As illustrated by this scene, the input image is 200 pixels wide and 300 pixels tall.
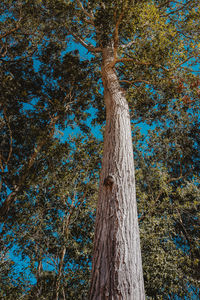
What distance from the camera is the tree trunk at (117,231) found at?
1449 mm

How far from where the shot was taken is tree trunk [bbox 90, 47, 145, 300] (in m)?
1.45

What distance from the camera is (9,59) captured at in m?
9.07

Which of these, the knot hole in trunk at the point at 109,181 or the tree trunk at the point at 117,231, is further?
the knot hole in trunk at the point at 109,181

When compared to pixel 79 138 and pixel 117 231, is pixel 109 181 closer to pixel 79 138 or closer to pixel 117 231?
pixel 117 231

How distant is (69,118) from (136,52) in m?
4.70

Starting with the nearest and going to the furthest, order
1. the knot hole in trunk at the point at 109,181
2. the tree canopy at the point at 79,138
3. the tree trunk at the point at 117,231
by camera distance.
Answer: the tree trunk at the point at 117,231, the knot hole in trunk at the point at 109,181, the tree canopy at the point at 79,138

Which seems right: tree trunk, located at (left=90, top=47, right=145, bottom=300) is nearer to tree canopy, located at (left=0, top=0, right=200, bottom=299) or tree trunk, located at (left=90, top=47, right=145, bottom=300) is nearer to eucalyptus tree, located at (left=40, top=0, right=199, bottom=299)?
eucalyptus tree, located at (left=40, top=0, right=199, bottom=299)

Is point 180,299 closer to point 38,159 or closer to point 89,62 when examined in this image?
point 38,159

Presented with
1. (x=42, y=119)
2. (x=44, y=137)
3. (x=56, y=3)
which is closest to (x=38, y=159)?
(x=44, y=137)

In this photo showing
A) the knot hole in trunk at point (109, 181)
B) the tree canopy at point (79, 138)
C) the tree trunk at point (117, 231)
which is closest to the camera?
the tree trunk at point (117, 231)

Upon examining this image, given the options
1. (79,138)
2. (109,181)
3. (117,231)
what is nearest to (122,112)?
(109,181)

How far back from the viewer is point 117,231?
1.77 m

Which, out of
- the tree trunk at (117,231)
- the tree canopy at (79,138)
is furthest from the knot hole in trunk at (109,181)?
the tree canopy at (79,138)

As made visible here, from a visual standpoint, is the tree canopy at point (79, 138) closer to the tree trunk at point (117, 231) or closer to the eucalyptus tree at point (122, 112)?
the eucalyptus tree at point (122, 112)
